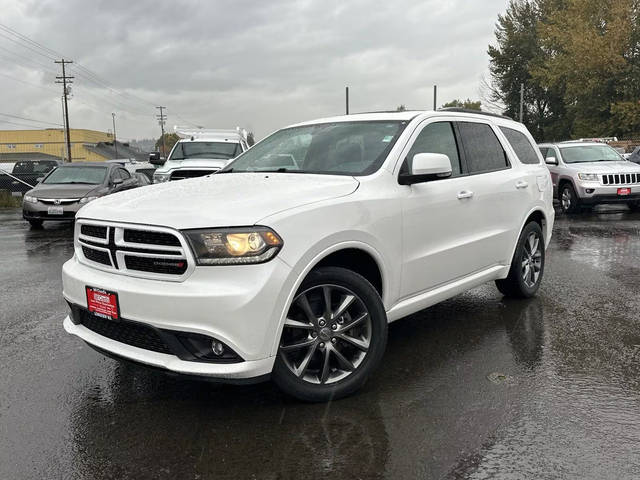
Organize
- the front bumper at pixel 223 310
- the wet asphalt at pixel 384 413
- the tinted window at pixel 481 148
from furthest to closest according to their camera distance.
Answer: the tinted window at pixel 481 148
the front bumper at pixel 223 310
the wet asphalt at pixel 384 413

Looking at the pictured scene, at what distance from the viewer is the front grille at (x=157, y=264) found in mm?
3012

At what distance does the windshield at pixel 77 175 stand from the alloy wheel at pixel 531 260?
1012cm

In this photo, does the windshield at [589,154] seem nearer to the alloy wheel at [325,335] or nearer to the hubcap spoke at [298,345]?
the alloy wheel at [325,335]

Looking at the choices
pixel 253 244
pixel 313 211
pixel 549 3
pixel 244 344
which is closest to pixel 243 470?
pixel 244 344

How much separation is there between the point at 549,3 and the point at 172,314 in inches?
2423

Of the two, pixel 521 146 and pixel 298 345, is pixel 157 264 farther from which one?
pixel 521 146

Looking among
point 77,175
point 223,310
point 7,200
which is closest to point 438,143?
point 223,310

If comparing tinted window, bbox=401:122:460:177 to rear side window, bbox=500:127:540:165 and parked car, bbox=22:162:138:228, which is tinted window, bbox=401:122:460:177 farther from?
parked car, bbox=22:162:138:228

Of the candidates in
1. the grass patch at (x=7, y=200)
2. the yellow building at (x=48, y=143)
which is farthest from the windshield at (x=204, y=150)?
the yellow building at (x=48, y=143)

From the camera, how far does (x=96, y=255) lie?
3.46m

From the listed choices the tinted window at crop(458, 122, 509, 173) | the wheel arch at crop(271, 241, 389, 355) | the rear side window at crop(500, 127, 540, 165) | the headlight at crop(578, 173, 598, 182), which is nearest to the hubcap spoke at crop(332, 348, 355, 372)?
the wheel arch at crop(271, 241, 389, 355)

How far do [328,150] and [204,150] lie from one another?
9.92 metres

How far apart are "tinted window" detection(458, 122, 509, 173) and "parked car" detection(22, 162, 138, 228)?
9.10m

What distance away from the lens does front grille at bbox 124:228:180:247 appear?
3016mm
